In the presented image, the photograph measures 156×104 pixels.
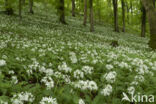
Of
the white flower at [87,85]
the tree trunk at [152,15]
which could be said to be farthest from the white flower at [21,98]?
the tree trunk at [152,15]

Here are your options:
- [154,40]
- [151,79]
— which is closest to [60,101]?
[151,79]

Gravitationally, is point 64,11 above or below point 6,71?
above

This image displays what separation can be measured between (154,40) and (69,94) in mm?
12305

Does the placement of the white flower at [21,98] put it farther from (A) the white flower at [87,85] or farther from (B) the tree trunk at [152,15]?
(B) the tree trunk at [152,15]

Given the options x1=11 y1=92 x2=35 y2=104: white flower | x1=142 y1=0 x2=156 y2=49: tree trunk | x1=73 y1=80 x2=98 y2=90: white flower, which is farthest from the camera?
x1=142 y1=0 x2=156 y2=49: tree trunk

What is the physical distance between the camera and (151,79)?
459 cm

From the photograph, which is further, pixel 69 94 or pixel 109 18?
pixel 109 18

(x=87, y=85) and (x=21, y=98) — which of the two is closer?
(x=21, y=98)

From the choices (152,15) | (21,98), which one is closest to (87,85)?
(21,98)

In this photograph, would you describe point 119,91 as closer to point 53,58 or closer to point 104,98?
point 104,98

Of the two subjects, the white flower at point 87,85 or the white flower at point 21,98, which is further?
the white flower at point 87,85

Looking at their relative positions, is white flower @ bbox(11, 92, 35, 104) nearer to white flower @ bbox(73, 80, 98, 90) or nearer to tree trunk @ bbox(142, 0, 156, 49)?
white flower @ bbox(73, 80, 98, 90)

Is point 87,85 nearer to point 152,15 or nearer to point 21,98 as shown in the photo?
point 21,98

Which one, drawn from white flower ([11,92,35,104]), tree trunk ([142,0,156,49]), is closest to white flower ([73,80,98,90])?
white flower ([11,92,35,104])
